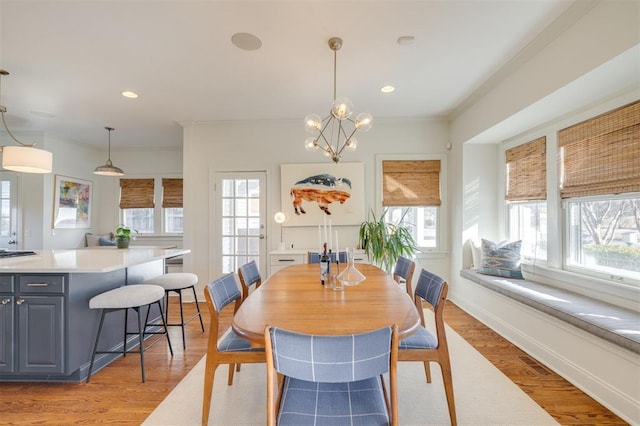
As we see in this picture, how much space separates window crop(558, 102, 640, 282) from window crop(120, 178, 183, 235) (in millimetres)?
6053

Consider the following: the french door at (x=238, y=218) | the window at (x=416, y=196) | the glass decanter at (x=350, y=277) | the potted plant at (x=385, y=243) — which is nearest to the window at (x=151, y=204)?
the french door at (x=238, y=218)

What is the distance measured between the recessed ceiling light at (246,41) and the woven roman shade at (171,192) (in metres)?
4.04

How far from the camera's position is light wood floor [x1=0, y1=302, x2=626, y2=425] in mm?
1753

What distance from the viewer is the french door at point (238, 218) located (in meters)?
4.31

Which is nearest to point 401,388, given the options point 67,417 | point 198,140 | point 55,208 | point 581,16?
point 67,417

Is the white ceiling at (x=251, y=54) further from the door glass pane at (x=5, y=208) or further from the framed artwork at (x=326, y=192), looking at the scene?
the door glass pane at (x=5, y=208)

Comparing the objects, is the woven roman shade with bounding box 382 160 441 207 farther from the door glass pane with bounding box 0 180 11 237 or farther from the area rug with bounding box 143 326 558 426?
the door glass pane with bounding box 0 180 11 237

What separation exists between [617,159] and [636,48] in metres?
0.97

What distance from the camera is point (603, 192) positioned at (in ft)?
7.93

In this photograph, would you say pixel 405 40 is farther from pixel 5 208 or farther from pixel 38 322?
pixel 5 208

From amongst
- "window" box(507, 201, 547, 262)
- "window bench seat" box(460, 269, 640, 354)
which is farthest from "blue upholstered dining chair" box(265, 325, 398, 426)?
"window" box(507, 201, 547, 262)

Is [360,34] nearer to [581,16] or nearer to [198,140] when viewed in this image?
[581,16]

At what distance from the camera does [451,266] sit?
4.13 m

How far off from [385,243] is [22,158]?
13.0 ft
